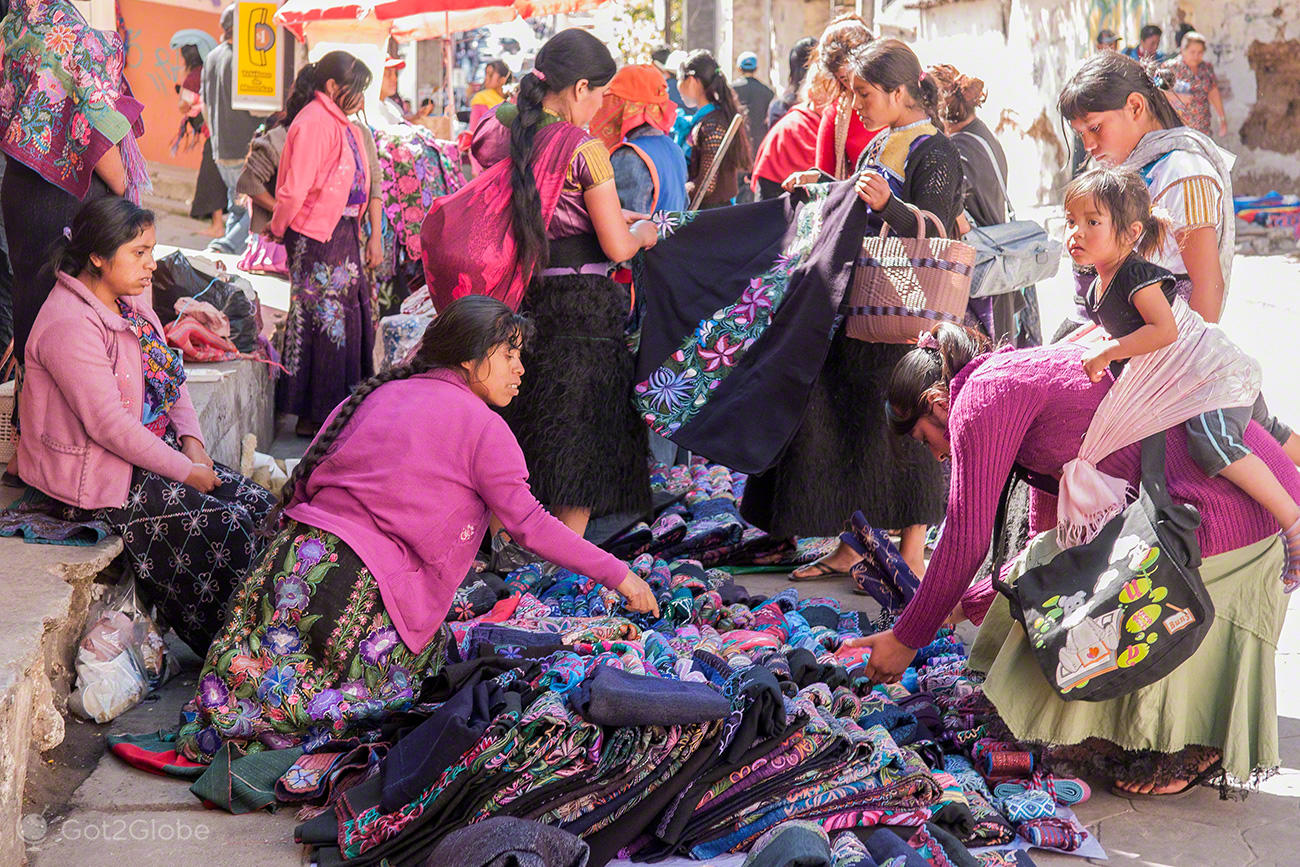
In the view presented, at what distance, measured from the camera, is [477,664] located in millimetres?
3094

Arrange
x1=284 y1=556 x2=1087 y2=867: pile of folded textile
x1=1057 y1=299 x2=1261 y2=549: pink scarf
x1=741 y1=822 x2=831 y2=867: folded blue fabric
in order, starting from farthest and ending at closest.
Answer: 1. x1=1057 y1=299 x2=1261 y2=549: pink scarf
2. x1=284 y1=556 x2=1087 y2=867: pile of folded textile
3. x1=741 y1=822 x2=831 y2=867: folded blue fabric

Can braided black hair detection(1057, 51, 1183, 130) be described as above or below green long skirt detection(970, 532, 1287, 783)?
above

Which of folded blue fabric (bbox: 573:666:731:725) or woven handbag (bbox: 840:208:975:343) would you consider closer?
folded blue fabric (bbox: 573:666:731:725)

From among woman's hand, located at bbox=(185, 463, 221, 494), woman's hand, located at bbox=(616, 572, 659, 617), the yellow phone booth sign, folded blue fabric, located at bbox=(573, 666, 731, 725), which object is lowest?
folded blue fabric, located at bbox=(573, 666, 731, 725)

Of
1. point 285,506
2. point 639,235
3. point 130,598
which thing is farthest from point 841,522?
point 130,598

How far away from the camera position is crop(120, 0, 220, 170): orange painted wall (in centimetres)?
1492

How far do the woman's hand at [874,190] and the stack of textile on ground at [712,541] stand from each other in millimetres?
1287

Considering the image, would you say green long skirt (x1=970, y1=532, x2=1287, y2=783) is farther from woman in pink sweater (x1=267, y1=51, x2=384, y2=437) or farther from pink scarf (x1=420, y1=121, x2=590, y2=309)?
woman in pink sweater (x1=267, y1=51, x2=384, y2=437)

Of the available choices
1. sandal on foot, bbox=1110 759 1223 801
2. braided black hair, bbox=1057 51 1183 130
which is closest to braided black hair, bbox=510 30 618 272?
braided black hair, bbox=1057 51 1183 130

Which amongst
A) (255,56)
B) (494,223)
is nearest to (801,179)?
(494,223)

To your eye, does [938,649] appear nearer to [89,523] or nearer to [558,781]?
[558,781]

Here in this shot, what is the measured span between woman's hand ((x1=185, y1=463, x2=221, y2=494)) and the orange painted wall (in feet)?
40.1

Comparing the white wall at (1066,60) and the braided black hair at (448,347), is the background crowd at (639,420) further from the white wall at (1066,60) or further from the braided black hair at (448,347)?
the white wall at (1066,60)

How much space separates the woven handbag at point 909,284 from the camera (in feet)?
13.0
